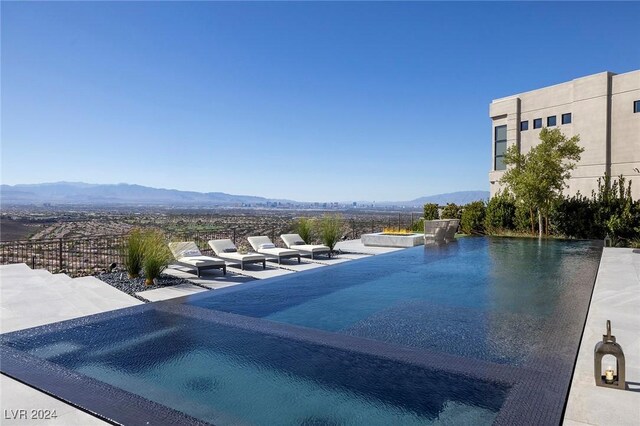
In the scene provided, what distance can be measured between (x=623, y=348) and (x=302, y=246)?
8.52 metres

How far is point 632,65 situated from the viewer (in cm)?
2300

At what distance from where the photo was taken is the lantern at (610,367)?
346 cm

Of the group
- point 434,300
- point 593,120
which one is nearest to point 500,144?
point 593,120

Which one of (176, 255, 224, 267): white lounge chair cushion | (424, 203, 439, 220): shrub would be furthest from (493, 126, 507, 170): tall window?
(176, 255, 224, 267): white lounge chair cushion

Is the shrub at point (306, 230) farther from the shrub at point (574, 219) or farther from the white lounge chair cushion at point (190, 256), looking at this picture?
the shrub at point (574, 219)

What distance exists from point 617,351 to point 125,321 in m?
5.65

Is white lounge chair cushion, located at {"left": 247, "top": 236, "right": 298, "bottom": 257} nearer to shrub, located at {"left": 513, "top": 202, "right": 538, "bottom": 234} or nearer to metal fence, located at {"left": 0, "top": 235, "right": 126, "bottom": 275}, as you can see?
metal fence, located at {"left": 0, "top": 235, "right": 126, "bottom": 275}

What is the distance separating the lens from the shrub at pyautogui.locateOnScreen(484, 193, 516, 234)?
60.8 feet

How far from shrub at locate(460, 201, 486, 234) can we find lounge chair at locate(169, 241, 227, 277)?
13385mm

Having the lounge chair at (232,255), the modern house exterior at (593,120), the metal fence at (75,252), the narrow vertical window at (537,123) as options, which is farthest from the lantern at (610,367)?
the narrow vertical window at (537,123)

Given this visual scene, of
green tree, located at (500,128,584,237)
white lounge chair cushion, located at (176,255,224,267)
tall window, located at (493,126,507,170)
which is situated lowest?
white lounge chair cushion, located at (176,255,224,267)

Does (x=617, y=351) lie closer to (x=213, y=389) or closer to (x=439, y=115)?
(x=213, y=389)

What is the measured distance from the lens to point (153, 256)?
8.05 metres

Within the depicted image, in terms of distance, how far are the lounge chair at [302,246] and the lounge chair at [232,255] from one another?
1515 millimetres
